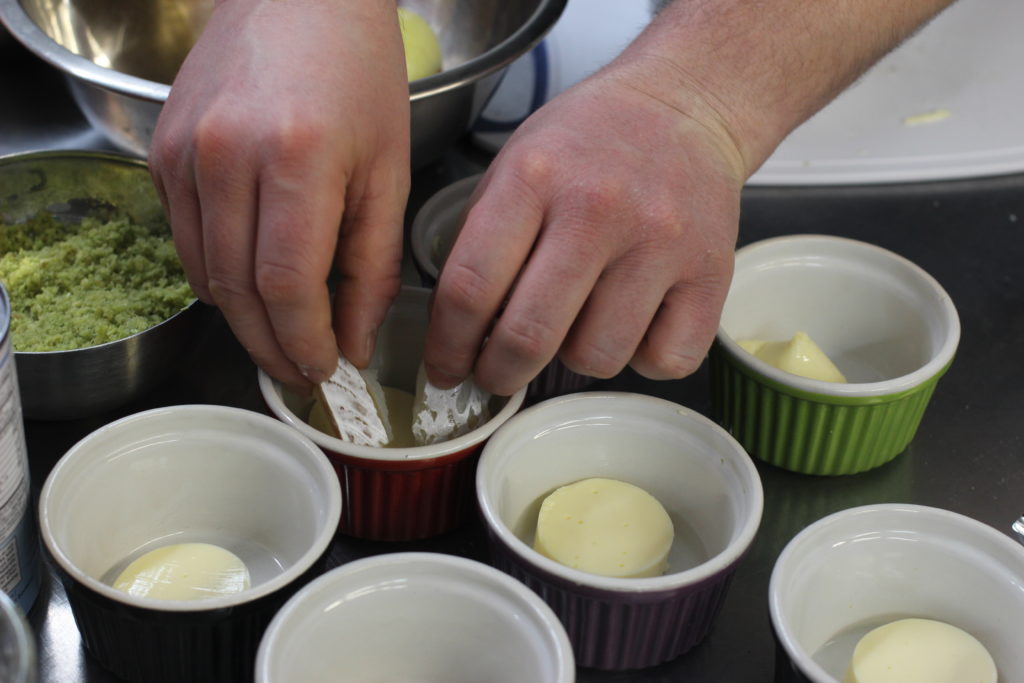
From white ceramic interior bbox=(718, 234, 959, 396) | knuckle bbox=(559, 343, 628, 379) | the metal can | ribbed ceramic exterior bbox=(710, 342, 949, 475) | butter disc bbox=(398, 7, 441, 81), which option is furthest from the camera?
butter disc bbox=(398, 7, 441, 81)

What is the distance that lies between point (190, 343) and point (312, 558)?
273 millimetres

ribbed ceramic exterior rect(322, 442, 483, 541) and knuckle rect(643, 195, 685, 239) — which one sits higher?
knuckle rect(643, 195, 685, 239)

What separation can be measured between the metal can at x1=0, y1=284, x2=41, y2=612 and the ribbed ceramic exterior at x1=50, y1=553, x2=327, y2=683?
1.7 inches

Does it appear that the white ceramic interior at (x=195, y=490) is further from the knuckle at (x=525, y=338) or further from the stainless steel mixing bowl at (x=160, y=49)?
the stainless steel mixing bowl at (x=160, y=49)

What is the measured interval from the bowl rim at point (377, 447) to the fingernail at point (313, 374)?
0.03m

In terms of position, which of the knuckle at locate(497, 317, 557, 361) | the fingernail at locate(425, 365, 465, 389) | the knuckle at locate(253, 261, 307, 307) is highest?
the knuckle at locate(253, 261, 307, 307)

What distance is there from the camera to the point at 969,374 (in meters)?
1.01

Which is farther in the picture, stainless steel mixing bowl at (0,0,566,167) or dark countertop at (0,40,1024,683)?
stainless steel mixing bowl at (0,0,566,167)

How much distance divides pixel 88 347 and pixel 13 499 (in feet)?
0.51

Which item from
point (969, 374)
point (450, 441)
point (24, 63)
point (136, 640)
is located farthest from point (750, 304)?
point (24, 63)

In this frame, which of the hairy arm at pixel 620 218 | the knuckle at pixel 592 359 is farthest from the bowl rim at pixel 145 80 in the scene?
the knuckle at pixel 592 359

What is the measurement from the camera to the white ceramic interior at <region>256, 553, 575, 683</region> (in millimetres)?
640

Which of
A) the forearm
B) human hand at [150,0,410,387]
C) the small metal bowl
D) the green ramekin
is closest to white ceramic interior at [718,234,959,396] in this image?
the green ramekin

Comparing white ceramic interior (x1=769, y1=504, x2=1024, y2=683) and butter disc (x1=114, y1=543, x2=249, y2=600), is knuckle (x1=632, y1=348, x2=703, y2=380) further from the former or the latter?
butter disc (x1=114, y1=543, x2=249, y2=600)
